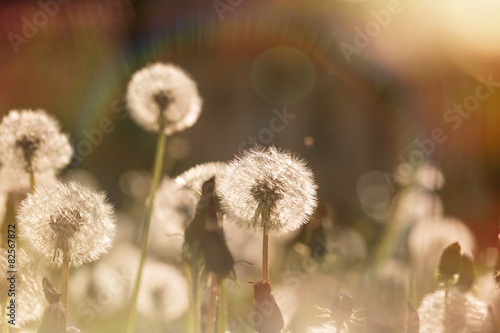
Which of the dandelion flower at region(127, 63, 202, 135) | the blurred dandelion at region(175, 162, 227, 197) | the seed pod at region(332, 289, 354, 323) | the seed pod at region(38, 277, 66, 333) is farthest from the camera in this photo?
the dandelion flower at region(127, 63, 202, 135)

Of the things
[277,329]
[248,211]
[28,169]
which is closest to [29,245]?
[28,169]

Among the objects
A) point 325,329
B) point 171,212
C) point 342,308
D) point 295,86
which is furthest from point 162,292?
point 295,86

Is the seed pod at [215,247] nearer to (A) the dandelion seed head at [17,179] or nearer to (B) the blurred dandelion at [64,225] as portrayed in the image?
(B) the blurred dandelion at [64,225]

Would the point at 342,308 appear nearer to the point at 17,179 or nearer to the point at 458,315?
the point at 458,315

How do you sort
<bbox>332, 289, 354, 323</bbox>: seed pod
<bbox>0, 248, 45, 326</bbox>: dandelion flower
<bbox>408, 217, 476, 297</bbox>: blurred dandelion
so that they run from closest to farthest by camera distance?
<bbox>332, 289, 354, 323</bbox>: seed pod < <bbox>0, 248, 45, 326</bbox>: dandelion flower < <bbox>408, 217, 476, 297</bbox>: blurred dandelion

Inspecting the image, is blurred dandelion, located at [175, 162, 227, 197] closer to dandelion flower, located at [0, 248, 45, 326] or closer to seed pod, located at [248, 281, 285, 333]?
dandelion flower, located at [0, 248, 45, 326]

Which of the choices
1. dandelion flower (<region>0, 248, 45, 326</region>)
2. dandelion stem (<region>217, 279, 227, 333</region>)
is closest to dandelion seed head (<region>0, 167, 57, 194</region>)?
dandelion flower (<region>0, 248, 45, 326</region>)
